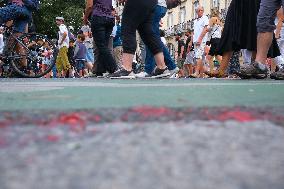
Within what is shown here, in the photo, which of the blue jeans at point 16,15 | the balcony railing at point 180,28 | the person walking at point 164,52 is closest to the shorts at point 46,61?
the blue jeans at point 16,15

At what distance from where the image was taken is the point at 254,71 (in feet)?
16.0

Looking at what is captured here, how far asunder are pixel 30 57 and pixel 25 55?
0.07 metres

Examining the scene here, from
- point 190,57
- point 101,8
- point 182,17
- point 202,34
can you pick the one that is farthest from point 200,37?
point 182,17

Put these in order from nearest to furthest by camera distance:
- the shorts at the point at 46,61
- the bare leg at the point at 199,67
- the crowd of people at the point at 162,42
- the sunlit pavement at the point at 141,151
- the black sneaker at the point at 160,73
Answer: the sunlit pavement at the point at 141,151, the crowd of people at the point at 162,42, the black sneaker at the point at 160,73, the shorts at the point at 46,61, the bare leg at the point at 199,67

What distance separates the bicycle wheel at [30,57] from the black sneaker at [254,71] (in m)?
2.69

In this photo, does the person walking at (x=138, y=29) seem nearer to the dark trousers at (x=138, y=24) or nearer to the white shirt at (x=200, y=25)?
the dark trousers at (x=138, y=24)

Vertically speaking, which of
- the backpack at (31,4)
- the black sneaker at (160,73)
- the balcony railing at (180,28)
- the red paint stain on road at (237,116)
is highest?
the balcony railing at (180,28)

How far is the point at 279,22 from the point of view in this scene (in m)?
7.02

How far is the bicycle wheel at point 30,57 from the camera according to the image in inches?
246

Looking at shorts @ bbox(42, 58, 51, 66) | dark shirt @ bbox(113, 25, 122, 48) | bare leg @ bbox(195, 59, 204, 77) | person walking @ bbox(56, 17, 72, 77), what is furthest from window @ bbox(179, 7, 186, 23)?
shorts @ bbox(42, 58, 51, 66)

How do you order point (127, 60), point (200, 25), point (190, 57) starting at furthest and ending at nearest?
point (190, 57) → point (200, 25) → point (127, 60)

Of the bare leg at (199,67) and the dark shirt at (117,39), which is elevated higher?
the dark shirt at (117,39)

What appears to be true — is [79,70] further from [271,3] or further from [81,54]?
[271,3]

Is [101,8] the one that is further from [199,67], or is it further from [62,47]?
[62,47]
